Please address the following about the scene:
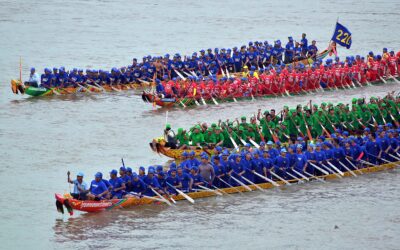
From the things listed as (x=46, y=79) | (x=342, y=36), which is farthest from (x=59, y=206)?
(x=342, y=36)

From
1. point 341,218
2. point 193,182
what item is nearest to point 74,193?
point 193,182

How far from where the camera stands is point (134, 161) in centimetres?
2594

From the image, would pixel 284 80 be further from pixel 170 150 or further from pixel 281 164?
pixel 281 164

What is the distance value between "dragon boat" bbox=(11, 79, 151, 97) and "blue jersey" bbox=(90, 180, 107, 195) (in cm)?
1118

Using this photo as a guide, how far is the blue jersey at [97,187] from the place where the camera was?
2112 centimetres

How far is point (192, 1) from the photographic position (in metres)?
61.0

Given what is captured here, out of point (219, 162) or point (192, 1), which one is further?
point (192, 1)

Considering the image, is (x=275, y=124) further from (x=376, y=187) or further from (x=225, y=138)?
(x=376, y=187)

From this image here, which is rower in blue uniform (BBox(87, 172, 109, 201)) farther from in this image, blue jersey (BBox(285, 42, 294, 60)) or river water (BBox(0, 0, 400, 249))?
blue jersey (BBox(285, 42, 294, 60))

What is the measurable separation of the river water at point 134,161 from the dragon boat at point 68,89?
0.85 feet

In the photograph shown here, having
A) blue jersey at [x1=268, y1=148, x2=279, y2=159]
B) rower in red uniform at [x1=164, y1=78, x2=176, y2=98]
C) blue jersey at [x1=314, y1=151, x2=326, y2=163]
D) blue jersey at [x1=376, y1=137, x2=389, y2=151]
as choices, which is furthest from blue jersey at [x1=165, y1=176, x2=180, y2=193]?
rower in red uniform at [x1=164, y1=78, x2=176, y2=98]

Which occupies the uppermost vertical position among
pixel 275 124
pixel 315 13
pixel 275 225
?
pixel 315 13

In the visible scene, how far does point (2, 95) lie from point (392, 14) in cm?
2741

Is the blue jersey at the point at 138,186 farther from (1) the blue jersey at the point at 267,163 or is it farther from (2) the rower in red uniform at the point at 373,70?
(2) the rower in red uniform at the point at 373,70
